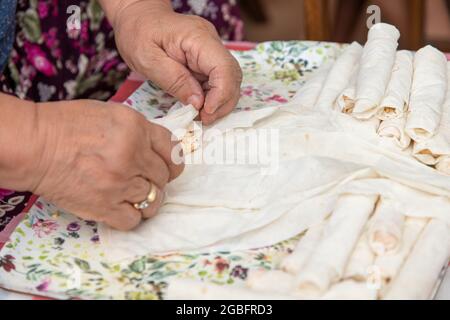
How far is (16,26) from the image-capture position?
1.16 metres

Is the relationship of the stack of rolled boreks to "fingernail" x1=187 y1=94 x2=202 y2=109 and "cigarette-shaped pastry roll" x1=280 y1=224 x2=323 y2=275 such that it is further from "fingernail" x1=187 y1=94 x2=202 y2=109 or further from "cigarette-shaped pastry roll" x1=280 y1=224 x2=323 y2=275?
"fingernail" x1=187 y1=94 x2=202 y2=109

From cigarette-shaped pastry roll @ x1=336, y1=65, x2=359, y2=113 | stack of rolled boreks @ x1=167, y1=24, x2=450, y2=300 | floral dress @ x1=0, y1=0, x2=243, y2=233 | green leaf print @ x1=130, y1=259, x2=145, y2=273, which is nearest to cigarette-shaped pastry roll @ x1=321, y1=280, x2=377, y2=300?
stack of rolled boreks @ x1=167, y1=24, x2=450, y2=300

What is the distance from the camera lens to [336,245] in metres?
0.70

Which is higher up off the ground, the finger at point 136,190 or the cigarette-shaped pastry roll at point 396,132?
the cigarette-shaped pastry roll at point 396,132

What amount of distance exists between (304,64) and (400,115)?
31cm

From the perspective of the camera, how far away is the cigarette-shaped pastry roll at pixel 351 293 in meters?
0.66

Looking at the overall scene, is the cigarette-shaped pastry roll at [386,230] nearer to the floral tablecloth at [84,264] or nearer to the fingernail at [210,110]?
the floral tablecloth at [84,264]

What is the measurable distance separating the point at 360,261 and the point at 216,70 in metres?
0.38

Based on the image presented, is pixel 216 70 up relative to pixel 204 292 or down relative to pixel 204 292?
up

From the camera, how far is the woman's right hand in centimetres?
73

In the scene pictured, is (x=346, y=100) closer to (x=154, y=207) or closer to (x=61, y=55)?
(x=154, y=207)

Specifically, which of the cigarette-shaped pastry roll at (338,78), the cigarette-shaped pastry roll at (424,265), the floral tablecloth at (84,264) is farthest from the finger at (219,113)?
the cigarette-shaped pastry roll at (424,265)

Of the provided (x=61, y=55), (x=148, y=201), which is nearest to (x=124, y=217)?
(x=148, y=201)
